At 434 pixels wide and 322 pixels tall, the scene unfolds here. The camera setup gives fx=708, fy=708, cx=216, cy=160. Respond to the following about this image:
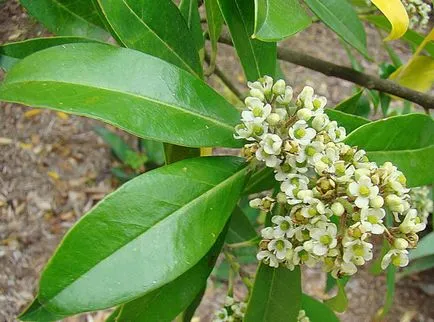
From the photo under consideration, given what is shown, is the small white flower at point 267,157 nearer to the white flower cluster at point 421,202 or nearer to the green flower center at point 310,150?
the green flower center at point 310,150

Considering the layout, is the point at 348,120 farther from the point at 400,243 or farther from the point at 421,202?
the point at 421,202

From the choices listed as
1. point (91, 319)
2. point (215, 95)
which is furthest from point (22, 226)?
point (215, 95)

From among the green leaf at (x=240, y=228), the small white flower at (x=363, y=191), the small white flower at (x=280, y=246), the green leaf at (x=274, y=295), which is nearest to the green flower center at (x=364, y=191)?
the small white flower at (x=363, y=191)

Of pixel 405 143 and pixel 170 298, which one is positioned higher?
pixel 405 143

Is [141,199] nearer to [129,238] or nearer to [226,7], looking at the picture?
[129,238]

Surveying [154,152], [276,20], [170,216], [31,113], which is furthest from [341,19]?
[31,113]

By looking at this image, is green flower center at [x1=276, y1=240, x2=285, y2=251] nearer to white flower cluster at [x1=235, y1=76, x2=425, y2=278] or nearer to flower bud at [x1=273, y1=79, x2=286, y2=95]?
white flower cluster at [x1=235, y1=76, x2=425, y2=278]
